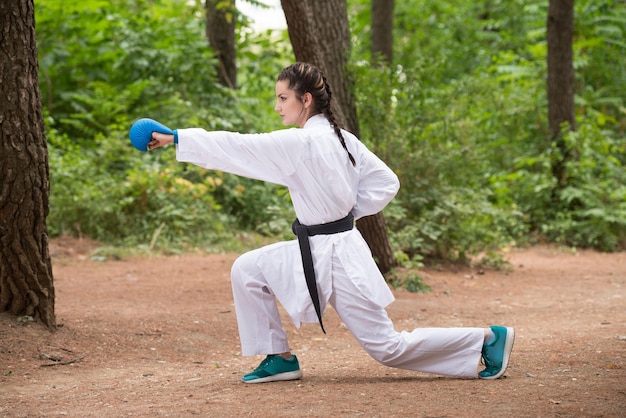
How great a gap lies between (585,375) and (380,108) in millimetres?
5080

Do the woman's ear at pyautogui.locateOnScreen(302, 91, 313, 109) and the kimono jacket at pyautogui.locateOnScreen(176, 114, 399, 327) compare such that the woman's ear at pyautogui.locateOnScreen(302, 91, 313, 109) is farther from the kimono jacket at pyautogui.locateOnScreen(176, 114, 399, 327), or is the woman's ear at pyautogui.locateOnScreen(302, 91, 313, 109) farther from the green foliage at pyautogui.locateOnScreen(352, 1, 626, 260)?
the green foliage at pyautogui.locateOnScreen(352, 1, 626, 260)

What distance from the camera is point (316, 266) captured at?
13.8ft

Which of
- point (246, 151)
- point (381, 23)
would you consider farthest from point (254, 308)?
point (381, 23)

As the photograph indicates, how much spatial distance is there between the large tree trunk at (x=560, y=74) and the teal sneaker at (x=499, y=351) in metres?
8.71

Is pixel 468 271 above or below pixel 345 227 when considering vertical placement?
below

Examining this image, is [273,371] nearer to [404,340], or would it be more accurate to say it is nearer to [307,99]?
[404,340]

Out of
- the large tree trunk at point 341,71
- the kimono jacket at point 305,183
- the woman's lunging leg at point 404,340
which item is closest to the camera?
the kimono jacket at point 305,183

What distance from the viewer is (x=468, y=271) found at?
9.51 metres

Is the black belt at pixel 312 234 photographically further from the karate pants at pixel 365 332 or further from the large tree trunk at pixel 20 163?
the large tree trunk at pixel 20 163

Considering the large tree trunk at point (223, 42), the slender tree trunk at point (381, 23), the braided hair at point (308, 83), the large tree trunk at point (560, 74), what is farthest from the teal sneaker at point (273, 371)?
the slender tree trunk at point (381, 23)

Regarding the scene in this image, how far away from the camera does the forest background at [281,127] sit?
9.27 meters

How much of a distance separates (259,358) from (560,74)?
28.7 feet

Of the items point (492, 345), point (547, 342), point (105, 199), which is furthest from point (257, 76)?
point (492, 345)

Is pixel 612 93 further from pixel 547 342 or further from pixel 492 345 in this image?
pixel 492 345
